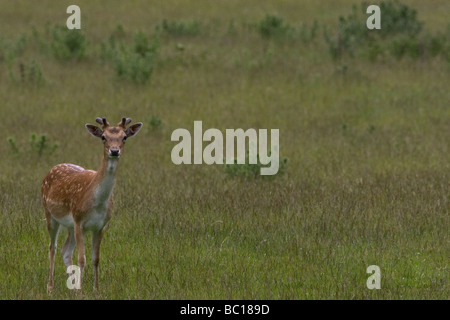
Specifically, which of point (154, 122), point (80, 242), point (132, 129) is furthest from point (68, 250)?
point (154, 122)

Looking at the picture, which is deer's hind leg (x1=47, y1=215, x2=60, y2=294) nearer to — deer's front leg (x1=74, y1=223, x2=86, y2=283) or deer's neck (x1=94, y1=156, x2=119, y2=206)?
deer's front leg (x1=74, y1=223, x2=86, y2=283)

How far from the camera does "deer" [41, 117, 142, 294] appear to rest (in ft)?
26.2

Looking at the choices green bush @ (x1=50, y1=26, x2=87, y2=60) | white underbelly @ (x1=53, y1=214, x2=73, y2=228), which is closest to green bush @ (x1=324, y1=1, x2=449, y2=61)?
green bush @ (x1=50, y1=26, x2=87, y2=60)

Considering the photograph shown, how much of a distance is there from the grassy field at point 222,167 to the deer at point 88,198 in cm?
46

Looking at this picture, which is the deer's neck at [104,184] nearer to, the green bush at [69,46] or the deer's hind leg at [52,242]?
the deer's hind leg at [52,242]

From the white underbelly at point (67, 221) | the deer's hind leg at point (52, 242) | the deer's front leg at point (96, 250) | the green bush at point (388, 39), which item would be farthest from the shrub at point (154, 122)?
the deer's front leg at point (96, 250)

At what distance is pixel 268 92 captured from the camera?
20.6 meters

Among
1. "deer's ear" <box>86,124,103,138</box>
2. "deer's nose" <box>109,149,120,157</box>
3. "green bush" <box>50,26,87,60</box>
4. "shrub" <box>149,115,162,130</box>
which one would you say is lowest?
"deer's nose" <box>109,149,120,157</box>

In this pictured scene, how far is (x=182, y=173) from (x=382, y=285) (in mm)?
6197

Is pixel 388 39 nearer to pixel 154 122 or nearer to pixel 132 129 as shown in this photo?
pixel 154 122

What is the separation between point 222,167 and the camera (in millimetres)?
15000

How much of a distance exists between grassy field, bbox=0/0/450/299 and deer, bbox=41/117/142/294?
0.46 meters

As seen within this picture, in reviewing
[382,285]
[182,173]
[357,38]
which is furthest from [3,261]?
[357,38]
